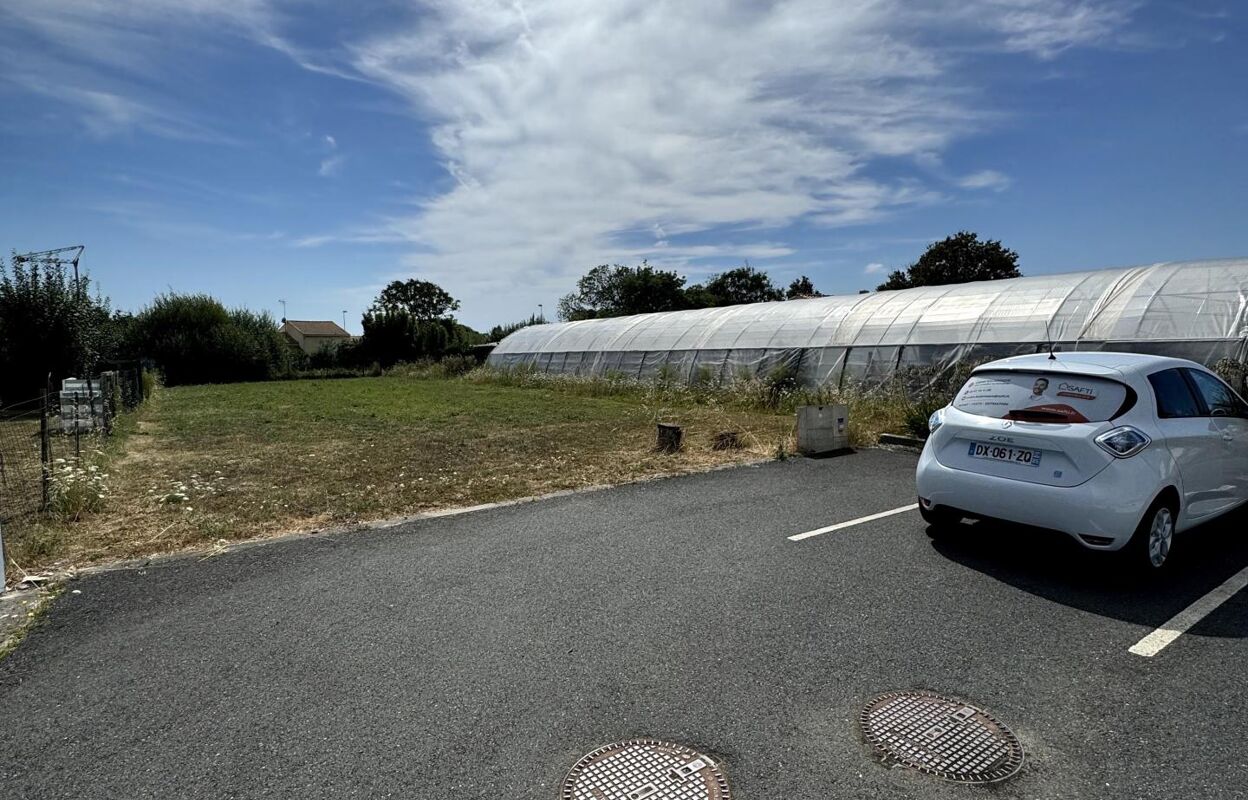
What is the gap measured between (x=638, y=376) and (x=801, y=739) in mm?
21974

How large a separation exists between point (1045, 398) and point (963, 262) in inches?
1948

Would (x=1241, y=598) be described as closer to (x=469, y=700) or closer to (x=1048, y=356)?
(x=1048, y=356)

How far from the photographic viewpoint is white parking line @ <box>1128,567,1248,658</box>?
12.6 ft

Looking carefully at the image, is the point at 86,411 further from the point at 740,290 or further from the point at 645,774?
the point at 740,290

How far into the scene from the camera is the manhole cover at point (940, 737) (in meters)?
2.79

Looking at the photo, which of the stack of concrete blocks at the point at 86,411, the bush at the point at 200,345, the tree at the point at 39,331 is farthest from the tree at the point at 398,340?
the stack of concrete blocks at the point at 86,411

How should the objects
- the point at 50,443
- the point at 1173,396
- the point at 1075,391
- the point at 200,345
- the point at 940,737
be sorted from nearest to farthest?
1. the point at 940,737
2. the point at 1075,391
3. the point at 1173,396
4. the point at 50,443
5. the point at 200,345

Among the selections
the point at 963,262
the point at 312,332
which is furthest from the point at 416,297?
the point at 963,262

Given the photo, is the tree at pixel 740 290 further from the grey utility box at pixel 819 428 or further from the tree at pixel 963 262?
the grey utility box at pixel 819 428

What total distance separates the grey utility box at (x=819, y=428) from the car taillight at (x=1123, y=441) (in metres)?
5.60

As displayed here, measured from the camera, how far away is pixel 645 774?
2789 millimetres

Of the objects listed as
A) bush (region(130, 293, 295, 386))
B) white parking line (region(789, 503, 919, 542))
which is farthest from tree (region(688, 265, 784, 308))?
white parking line (region(789, 503, 919, 542))

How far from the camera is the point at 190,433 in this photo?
596 inches

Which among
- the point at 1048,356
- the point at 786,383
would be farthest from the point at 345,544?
the point at 786,383
